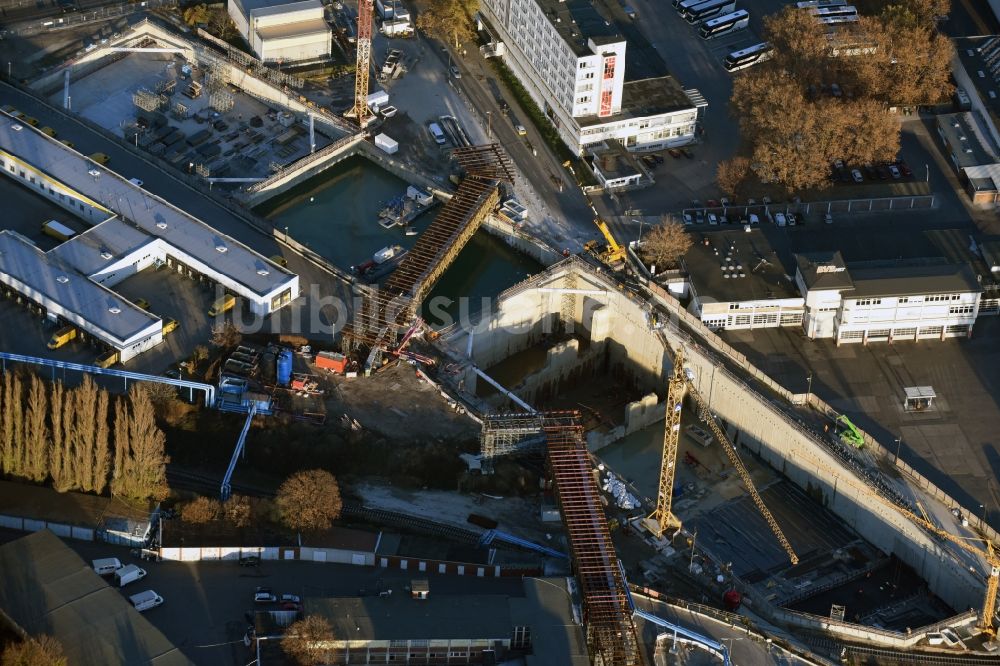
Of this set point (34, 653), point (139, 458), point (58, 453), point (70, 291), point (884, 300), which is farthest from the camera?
point (884, 300)

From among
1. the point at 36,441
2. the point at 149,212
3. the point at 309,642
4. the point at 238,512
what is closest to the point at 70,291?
the point at 149,212

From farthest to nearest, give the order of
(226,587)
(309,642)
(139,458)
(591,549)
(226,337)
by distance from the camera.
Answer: (226,337) → (139,458) → (591,549) → (226,587) → (309,642)

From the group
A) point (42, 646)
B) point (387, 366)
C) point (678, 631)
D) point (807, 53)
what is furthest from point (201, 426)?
point (807, 53)

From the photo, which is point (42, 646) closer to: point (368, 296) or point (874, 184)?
point (368, 296)

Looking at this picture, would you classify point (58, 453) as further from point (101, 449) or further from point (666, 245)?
point (666, 245)

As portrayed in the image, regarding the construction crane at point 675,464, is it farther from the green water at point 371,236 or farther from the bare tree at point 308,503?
the bare tree at point 308,503

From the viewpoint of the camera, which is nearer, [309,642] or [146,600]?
[309,642]

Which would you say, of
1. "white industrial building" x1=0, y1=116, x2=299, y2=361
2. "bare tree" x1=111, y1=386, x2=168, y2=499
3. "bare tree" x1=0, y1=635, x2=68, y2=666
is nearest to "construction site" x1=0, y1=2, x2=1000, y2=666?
"white industrial building" x1=0, y1=116, x2=299, y2=361
